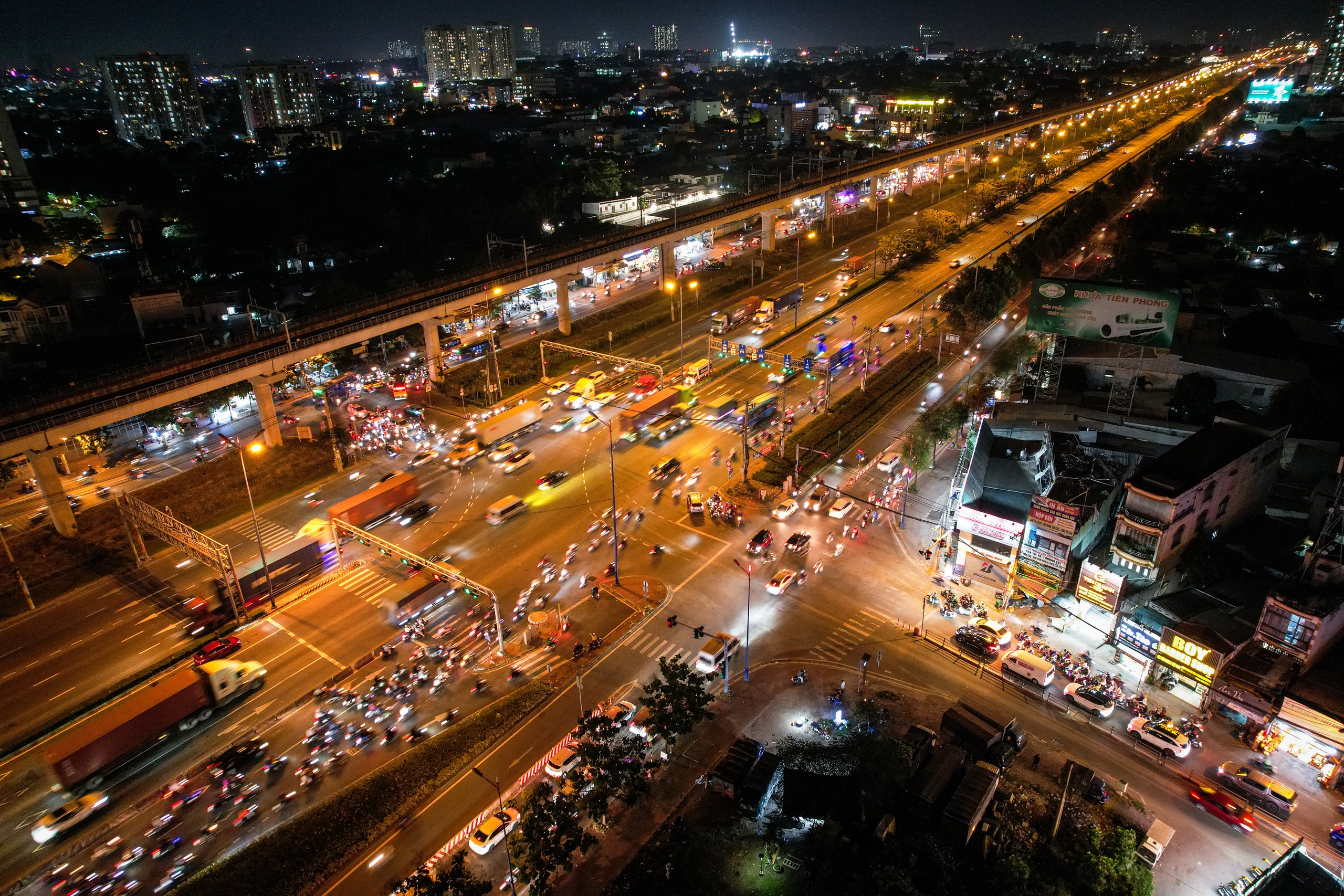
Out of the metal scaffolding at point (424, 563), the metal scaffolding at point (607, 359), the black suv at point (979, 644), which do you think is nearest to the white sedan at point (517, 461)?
the metal scaffolding at point (424, 563)

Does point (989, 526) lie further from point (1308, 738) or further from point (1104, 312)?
point (1104, 312)

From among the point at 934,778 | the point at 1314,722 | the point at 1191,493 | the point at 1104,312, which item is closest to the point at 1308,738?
the point at 1314,722

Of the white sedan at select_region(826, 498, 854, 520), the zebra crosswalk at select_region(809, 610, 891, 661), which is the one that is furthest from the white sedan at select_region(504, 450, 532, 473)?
the zebra crosswalk at select_region(809, 610, 891, 661)

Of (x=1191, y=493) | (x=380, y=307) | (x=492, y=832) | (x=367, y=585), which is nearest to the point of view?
(x=492, y=832)

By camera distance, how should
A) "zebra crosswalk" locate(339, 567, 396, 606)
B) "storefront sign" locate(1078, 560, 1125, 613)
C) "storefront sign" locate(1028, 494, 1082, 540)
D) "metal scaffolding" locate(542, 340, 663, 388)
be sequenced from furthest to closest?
"metal scaffolding" locate(542, 340, 663, 388)
"zebra crosswalk" locate(339, 567, 396, 606)
"storefront sign" locate(1028, 494, 1082, 540)
"storefront sign" locate(1078, 560, 1125, 613)

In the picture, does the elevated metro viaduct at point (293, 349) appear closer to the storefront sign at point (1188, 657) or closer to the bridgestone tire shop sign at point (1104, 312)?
the bridgestone tire shop sign at point (1104, 312)

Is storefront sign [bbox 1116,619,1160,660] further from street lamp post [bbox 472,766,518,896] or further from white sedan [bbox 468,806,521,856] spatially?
street lamp post [bbox 472,766,518,896]
